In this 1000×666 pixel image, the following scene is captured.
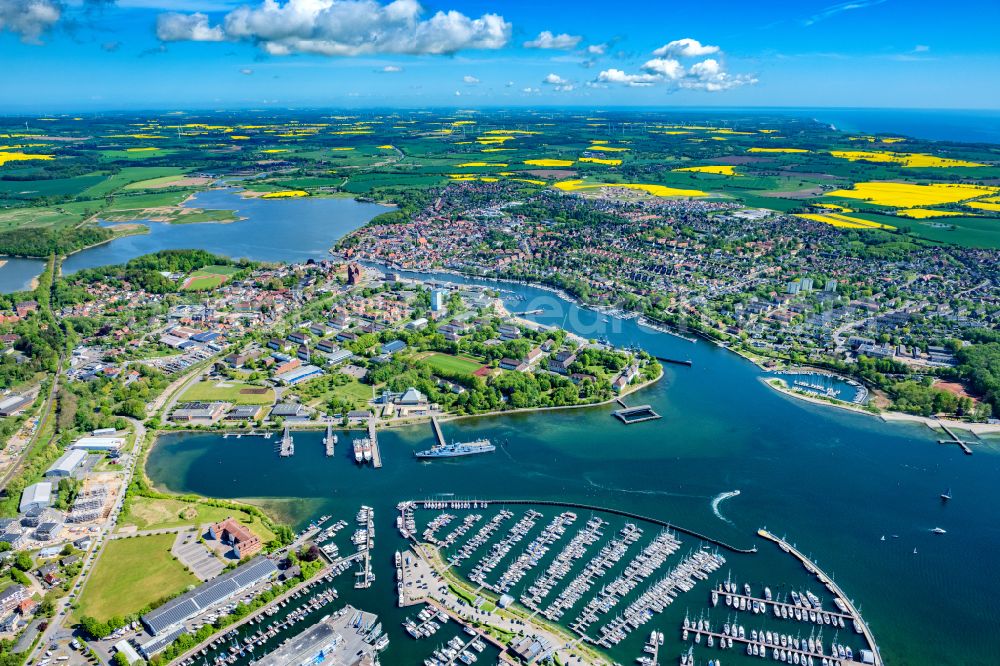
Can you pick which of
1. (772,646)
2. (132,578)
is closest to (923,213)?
(772,646)

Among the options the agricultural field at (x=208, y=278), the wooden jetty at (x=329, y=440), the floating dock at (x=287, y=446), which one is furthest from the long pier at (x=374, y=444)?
the agricultural field at (x=208, y=278)

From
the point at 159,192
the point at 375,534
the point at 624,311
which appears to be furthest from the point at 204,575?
the point at 159,192

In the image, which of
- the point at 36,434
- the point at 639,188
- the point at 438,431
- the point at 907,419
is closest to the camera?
the point at 36,434

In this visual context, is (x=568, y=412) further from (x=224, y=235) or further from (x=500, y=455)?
(x=224, y=235)

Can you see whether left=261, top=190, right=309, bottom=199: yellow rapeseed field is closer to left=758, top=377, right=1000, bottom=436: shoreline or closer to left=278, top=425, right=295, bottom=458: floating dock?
left=278, top=425, right=295, bottom=458: floating dock

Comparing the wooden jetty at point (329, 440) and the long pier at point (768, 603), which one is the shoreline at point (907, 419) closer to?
the long pier at point (768, 603)

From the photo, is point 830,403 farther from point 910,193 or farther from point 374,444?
point 910,193
